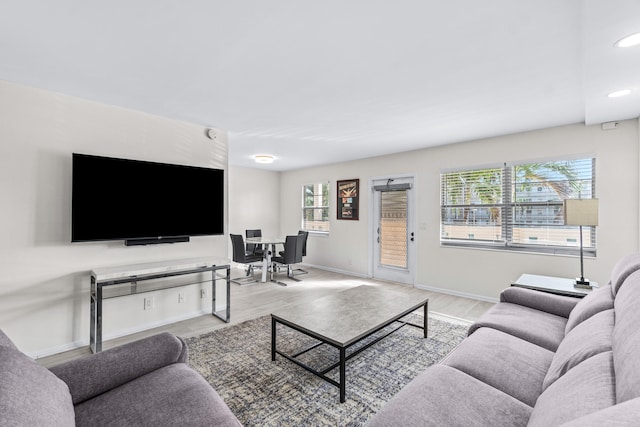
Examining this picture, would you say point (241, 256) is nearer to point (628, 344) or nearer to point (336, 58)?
point (336, 58)

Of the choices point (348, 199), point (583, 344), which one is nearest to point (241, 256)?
point (348, 199)

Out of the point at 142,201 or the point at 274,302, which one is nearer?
the point at 142,201

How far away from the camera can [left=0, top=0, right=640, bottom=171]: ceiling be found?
5.53ft

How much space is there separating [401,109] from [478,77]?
0.86 meters

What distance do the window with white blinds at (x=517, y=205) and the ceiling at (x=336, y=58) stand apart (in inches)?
26.9

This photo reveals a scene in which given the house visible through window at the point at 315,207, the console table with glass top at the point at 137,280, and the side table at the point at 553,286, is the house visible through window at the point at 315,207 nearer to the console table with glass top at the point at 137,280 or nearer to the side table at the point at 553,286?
the console table with glass top at the point at 137,280

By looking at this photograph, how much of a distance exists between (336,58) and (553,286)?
2976 millimetres

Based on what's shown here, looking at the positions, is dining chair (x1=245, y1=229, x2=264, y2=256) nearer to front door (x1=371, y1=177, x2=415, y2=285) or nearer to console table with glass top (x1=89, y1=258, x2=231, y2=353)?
front door (x1=371, y1=177, x2=415, y2=285)

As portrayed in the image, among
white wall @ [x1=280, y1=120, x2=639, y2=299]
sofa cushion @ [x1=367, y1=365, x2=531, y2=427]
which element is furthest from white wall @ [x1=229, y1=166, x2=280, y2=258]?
sofa cushion @ [x1=367, y1=365, x2=531, y2=427]

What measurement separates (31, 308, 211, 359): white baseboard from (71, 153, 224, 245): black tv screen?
97 cm

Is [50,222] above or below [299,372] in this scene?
above

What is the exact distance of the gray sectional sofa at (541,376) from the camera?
0.87 m

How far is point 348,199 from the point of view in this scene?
6273mm

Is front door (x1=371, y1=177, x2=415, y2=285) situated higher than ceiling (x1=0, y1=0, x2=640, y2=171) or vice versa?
ceiling (x1=0, y1=0, x2=640, y2=171)
